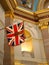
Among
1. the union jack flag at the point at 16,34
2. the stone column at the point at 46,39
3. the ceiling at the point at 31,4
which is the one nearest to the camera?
the union jack flag at the point at 16,34

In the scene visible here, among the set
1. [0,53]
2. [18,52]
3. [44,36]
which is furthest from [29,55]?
[0,53]

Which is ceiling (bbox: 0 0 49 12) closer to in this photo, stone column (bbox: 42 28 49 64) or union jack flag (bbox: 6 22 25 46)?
stone column (bbox: 42 28 49 64)

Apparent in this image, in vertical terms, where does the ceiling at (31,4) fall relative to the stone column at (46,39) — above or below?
above

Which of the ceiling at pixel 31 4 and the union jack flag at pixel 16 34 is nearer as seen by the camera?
the union jack flag at pixel 16 34

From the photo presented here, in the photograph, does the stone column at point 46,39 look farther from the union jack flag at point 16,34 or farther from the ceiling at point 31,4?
the union jack flag at point 16,34

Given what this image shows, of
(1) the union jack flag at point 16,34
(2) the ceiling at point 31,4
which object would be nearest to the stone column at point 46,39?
(2) the ceiling at point 31,4

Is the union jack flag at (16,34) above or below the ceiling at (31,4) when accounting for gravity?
below

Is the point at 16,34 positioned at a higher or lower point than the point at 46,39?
lower

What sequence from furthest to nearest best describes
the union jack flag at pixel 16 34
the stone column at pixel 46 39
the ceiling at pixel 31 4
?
the ceiling at pixel 31 4 → the stone column at pixel 46 39 → the union jack flag at pixel 16 34

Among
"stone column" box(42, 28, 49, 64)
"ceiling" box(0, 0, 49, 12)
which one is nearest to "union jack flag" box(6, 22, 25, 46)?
"stone column" box(42, 28, 49, 64)

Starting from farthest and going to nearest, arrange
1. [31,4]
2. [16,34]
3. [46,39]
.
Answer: [31,4], [46,39], [16,34]

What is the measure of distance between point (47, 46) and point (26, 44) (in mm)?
2003

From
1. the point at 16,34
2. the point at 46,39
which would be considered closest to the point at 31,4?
the point at 46,39

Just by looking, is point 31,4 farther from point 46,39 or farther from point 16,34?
point 16,34
